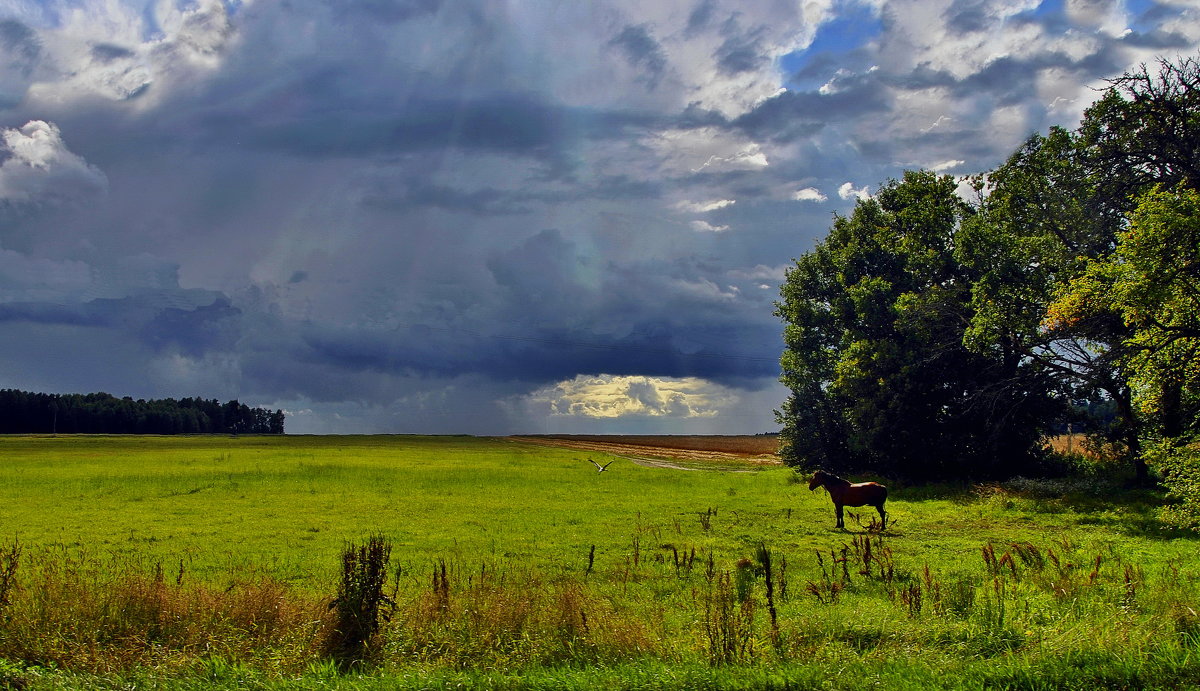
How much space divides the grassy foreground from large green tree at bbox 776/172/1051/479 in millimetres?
11426

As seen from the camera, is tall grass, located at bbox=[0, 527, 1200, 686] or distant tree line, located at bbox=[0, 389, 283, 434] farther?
distant tree line, located at bbox=[0, 389, 283, 434]

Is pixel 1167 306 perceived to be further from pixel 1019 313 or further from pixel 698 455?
pixel 698 455

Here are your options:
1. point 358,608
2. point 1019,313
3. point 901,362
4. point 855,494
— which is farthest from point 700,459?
point 358,608

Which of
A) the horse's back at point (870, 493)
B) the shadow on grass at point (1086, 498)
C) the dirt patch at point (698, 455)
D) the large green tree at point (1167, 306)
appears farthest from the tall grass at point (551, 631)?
the dirt patch at point (698, 455)

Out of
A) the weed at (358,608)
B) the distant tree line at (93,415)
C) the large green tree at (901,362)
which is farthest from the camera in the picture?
the distant tree line at (93,415)

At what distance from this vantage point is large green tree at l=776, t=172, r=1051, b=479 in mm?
37750

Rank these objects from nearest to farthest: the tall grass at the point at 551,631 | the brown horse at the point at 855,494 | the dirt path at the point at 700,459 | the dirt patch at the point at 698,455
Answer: the tall grass at the point at 551,631
the brown horse at the point at 855,494
the dirt path at the point at 700,459
the dirt patch at the point at 698,455

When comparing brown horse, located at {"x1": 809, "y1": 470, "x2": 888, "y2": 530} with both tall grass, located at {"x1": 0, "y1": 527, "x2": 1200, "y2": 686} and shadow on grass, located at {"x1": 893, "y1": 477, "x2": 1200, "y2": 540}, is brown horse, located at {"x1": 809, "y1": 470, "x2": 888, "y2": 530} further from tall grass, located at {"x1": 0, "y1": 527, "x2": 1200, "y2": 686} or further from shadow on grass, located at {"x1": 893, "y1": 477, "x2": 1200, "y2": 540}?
tall grass, located at {"x1": 0, "y1": 527, "x2": 1200, "y2": 686}

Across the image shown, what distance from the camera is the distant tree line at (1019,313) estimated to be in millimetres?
22031

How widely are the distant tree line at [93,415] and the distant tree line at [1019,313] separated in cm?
16896

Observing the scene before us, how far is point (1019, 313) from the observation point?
32.5m

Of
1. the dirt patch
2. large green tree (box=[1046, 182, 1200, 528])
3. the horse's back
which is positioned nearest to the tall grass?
large green tree (box=[1046, 182, 1200, 528])

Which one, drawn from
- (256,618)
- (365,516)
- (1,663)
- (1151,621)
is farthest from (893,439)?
(1,663)

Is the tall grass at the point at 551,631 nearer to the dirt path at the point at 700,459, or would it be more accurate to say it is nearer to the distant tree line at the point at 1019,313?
the distant tree line at the point at 1019,313
